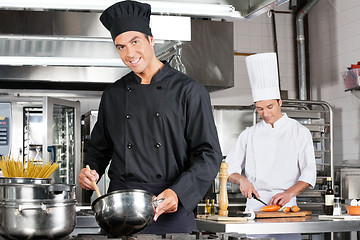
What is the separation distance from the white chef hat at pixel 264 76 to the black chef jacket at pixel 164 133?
6.54ft

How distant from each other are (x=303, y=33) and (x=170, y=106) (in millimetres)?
5905

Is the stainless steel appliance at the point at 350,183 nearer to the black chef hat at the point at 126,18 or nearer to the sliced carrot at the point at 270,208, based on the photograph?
the sliced carrot at the point at 270,208

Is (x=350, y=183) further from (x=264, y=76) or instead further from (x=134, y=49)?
(x=134, y=49)

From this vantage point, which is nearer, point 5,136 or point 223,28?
point 223,28

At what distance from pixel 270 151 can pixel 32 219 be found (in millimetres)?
2790

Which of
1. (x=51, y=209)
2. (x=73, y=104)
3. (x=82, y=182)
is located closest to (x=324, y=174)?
(x=73, y=104)

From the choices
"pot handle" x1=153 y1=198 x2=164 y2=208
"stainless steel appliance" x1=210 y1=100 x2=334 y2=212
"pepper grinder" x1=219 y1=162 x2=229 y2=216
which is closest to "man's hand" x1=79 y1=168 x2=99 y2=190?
"pot handle" x1=153 y1=198 x2=164 y2=208

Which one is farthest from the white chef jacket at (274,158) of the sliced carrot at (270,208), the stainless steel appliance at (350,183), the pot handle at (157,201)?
the pot handle at (157,201)

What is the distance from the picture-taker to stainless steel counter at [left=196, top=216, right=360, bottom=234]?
3.09m

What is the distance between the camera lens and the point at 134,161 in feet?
7.01

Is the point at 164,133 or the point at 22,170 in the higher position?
the point at 164,133

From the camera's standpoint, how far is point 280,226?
3146mm

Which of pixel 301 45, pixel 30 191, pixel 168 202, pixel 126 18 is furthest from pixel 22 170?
pixel 301 45

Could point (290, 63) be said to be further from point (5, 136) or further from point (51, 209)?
point (51, 209)
